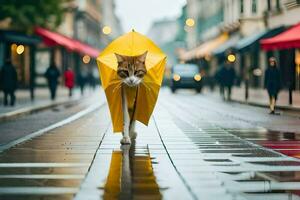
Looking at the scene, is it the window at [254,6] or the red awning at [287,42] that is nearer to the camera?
the red awning at [287,42]

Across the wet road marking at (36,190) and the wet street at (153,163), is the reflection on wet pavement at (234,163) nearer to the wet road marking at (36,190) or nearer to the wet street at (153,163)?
the wet street at (153,163)

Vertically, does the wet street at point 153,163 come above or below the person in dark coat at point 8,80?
below

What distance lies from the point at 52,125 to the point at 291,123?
20.8 feet

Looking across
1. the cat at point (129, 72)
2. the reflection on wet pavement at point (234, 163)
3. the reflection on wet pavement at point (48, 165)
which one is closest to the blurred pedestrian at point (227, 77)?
the reflection on wet pavement at point (234, 163)

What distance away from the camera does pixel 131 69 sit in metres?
12.1

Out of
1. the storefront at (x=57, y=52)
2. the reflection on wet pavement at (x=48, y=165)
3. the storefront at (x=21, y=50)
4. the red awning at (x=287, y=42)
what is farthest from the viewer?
the storefront at (x=57, y=52)

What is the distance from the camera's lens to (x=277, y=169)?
9.32m

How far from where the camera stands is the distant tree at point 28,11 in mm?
30016

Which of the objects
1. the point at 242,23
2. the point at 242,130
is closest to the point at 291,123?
the point at 242,130

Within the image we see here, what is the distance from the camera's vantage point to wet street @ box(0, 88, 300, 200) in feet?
24.9

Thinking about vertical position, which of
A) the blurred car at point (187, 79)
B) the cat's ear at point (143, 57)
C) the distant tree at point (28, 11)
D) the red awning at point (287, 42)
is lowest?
the blurred car at point (187, 79)

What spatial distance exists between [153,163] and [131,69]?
2.56 m

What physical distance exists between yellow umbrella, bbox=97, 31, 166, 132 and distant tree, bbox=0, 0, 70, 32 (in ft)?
59.0

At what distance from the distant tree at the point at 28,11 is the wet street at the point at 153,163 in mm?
13601
